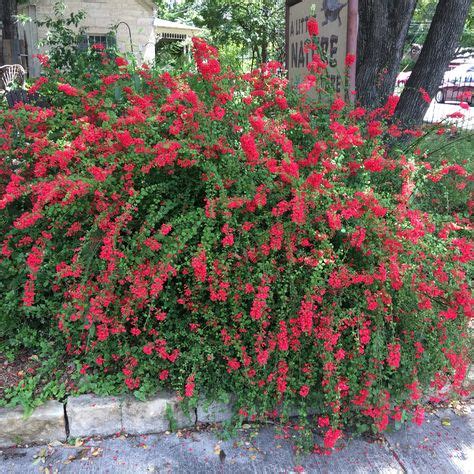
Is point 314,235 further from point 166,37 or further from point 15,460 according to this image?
point 166,37

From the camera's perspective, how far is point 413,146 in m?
3.72

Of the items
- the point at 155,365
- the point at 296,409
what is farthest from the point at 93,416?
the point at 296,409

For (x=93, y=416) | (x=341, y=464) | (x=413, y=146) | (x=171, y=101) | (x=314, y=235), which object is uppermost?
(x=171, y=101)

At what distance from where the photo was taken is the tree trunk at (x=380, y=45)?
13.7 feet

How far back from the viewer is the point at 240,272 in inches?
99.1

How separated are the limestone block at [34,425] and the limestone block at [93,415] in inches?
2.1

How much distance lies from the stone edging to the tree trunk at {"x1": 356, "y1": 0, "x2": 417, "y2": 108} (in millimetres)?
2969

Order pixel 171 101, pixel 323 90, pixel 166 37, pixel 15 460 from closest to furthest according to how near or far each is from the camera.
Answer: pixel 15 460 < pixel 171 101 < pixel 323 90 < pixel 166 37

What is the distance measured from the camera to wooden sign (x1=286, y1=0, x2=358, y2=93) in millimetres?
3426

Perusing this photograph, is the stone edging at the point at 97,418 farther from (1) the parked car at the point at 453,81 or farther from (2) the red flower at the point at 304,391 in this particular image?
(1) the parked car at the point at 453,81

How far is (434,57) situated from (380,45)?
479mm

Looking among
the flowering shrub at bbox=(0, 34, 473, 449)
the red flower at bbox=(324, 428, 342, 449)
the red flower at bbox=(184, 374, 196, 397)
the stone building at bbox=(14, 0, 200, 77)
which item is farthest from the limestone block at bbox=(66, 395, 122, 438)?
the stone building at bbox=(14, 0, 200, 77)

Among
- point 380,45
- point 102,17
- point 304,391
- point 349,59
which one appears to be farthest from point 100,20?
point 304,391

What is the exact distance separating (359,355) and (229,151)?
4.08 ft
